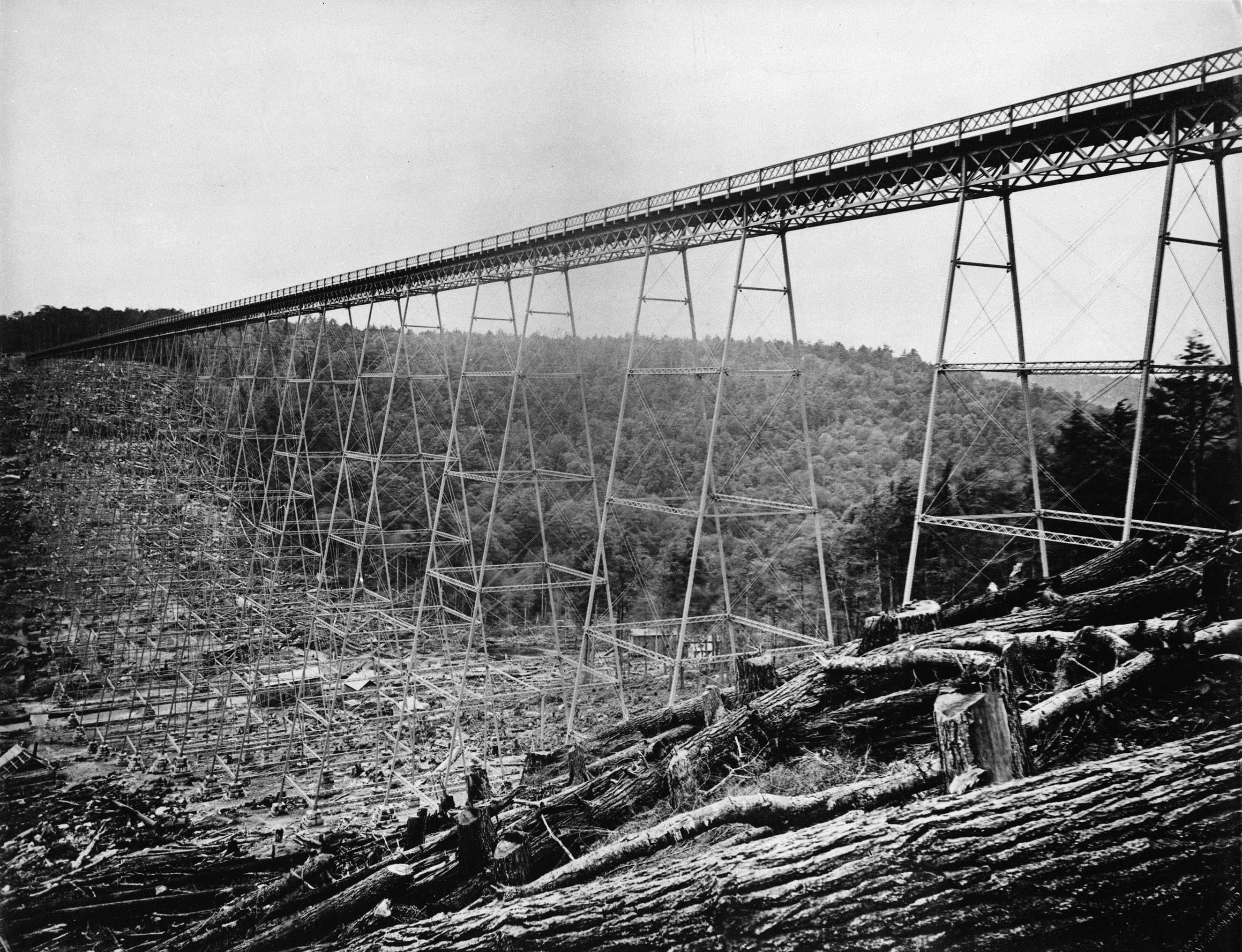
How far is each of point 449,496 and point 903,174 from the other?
1632cm

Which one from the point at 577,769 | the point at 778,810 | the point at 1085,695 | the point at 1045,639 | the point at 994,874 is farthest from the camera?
the point at 577,769

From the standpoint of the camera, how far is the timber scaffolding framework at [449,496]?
894 centimetres

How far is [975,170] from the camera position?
858 centimetres

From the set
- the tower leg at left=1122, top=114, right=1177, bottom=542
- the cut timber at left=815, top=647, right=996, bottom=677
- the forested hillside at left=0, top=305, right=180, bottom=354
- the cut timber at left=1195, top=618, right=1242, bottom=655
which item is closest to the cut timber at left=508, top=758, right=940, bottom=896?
the cut timber at left=815, top=647, right=996, bottom=677

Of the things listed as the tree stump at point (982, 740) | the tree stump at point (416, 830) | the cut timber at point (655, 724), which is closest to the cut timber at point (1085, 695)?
the tree stump at point (982, 740)

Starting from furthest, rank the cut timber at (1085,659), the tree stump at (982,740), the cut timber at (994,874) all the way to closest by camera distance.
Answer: the cut timber at (1085,659), the tree stump at (982,740), the cut timber at (994,874)

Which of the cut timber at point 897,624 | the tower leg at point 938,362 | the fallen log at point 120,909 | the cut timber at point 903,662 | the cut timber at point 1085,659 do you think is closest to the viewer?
the cut timber at point 1085,659

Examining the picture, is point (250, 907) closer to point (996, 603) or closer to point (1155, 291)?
point (996, 603)

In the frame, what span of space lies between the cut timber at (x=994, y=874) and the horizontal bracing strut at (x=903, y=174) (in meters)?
6.36

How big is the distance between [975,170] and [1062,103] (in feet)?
3.19

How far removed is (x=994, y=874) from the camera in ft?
8.90

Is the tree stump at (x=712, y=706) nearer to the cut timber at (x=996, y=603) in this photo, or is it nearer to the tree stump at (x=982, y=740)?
the cut timber at (x=996, y=603)

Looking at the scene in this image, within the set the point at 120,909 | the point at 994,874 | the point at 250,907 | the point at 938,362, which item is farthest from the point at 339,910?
the point at 938,362

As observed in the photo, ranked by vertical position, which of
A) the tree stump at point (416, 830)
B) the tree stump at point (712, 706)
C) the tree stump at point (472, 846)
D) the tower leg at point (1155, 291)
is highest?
the tower leg at point (1155, 291)
